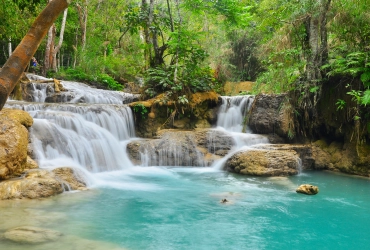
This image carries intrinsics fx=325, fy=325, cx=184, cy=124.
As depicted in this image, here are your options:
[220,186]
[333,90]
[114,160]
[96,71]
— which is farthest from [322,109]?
[96,71]

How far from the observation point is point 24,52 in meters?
2.27

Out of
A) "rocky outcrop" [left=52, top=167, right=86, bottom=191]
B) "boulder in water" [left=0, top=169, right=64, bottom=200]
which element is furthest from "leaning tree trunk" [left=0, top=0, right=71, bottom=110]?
"rocky outcrop" [left=52, top=167, right=86, bottom=191]

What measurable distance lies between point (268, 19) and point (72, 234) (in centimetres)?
922

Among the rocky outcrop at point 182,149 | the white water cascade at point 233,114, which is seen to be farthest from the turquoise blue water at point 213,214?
the white water cascade at point 233,114

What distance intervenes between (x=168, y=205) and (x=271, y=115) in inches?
244

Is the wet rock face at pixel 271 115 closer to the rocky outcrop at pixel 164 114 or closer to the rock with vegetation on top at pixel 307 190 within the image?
the rocky outcrop at pixel 164 114

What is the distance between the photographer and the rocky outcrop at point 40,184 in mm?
5398

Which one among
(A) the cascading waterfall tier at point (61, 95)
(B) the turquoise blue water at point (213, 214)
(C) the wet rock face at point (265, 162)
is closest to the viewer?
→ (B) the turquoise blue water at point (213, 214)

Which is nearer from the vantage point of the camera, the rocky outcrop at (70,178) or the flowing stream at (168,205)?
the flowing stream at (168,205)

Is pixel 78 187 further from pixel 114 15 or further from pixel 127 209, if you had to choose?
pixel 114 15

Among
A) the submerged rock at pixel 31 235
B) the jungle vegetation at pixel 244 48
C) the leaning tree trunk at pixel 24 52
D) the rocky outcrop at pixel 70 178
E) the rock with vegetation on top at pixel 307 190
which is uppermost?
the jungle vegetation at pixel 244 48

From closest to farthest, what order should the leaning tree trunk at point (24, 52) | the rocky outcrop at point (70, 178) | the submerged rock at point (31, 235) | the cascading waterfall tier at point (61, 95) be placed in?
the leaning tree trunk at point (24, 52) → the submerged rock at point (31, 235) → the rocky outcrop at point (70, 178) → the cascading waterfall tier at point (61, 95)

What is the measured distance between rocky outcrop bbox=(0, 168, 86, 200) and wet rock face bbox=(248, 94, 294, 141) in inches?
259

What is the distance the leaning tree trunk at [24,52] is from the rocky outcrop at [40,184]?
3.82 metres
